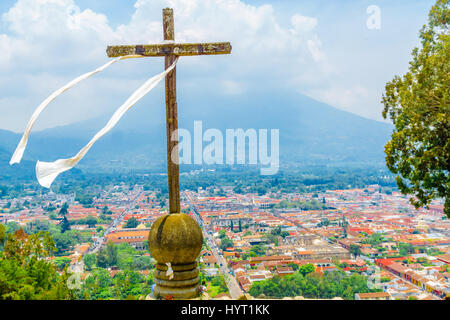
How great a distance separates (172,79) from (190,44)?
0.31 meters

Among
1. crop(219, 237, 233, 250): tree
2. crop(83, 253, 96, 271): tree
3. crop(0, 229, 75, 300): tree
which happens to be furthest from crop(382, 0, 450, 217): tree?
crop(219, 237, 233, 250): tree

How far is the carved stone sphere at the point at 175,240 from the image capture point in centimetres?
337

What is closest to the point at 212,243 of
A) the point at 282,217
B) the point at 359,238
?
the point at 359,238

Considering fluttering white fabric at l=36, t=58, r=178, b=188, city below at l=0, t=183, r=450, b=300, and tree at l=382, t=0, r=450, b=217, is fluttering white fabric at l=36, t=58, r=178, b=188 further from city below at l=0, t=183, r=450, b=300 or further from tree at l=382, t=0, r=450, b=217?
tree at l=382, t=0, r=450, b=217

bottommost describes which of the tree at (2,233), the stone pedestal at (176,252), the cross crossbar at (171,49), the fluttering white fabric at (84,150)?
the tree at (2,233)

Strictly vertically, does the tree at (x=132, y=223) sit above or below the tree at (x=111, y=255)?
above

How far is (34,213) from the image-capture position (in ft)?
136

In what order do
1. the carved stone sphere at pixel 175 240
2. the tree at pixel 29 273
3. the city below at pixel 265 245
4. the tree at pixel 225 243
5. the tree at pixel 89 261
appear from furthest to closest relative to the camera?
the tree at pixel 225 243
the tree at pixel 89 261
the city below at pixel 265 245
the tree at pixel 29 273
the carved stone sphere at pixel 175 240

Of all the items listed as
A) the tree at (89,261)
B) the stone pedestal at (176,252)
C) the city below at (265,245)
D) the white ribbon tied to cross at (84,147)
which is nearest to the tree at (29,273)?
the city below at (265,245)

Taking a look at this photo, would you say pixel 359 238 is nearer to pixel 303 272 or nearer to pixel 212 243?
pixel 212 243

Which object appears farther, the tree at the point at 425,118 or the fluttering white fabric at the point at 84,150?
the tree at the point at 425,118

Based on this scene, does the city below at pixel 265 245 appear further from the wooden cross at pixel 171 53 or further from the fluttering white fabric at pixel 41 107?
the fluttering white fabric at pixel 41 107

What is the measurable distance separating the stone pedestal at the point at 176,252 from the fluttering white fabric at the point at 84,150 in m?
0.81

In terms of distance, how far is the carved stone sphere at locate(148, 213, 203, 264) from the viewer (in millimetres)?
3369
